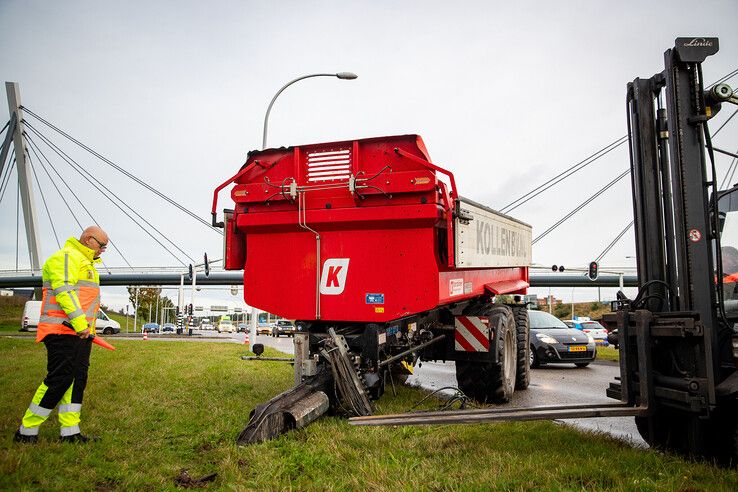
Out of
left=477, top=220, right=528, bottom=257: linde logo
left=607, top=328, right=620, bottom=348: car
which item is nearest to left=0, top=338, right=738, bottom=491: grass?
left=607, top=328, right=620, bottom=348: car

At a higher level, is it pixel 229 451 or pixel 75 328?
pixel 75 328

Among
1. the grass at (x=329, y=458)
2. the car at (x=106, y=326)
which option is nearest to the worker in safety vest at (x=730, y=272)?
the grass at (x=329, y=458)

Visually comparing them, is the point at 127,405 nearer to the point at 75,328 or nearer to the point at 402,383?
the point at 75,328

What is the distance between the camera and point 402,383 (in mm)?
8703

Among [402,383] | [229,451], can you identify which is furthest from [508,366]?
[229,451]

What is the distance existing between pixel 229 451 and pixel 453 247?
2699mm

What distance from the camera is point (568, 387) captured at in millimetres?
A: 8906

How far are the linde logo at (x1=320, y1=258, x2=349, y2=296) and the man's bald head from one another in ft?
7.06

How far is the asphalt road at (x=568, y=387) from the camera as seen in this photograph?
5.85 m

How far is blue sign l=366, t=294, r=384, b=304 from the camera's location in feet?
A: 18.7

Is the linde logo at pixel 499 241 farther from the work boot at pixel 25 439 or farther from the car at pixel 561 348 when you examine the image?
the work boot at pixel 25 439

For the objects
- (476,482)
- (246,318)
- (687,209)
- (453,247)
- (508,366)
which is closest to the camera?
(476,482)

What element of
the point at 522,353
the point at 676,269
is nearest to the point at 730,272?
the point at 676,269

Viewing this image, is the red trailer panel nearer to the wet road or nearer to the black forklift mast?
the black forklift mast
